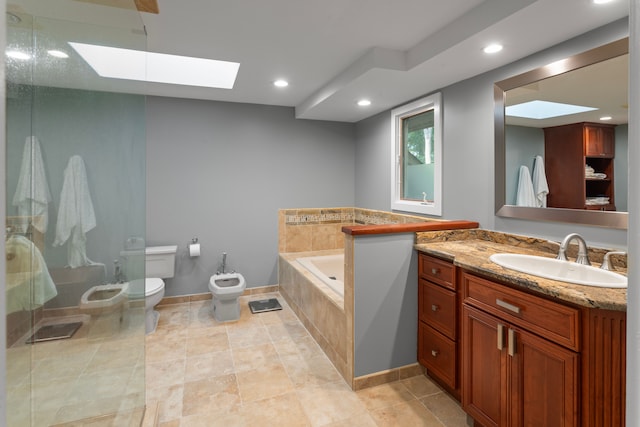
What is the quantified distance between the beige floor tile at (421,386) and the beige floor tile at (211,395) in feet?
3.66

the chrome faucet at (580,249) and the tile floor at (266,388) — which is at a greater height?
the chrome faucet at (580,249)

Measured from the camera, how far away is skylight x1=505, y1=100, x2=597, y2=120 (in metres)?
1.98

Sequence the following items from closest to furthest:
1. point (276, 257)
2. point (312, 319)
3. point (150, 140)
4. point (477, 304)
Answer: point (477, 304), point (312, 319), point (150, 140), point (276, 257)

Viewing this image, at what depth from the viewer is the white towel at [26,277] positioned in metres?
0.67

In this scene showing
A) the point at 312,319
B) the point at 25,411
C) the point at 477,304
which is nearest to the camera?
the point at 25,411

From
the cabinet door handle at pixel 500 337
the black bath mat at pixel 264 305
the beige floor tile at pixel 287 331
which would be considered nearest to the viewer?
the cabinet door handle at pixel 500 337

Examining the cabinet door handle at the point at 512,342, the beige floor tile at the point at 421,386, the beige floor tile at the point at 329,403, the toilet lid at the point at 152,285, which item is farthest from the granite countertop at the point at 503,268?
the toilet lid at the point at 152,285

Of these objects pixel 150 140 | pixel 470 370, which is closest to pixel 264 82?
pixel 150 140

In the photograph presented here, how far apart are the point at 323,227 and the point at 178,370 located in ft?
7.85

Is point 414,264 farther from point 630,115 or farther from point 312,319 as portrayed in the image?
point 630,115

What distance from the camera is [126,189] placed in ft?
5.57

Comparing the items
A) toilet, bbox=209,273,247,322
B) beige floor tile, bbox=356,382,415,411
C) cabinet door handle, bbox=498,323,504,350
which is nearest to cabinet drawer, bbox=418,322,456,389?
beige floor tile, bbox=356,382,415,411

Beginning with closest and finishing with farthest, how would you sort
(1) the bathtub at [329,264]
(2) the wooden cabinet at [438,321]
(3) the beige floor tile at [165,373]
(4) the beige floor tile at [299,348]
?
(2) the wooden cabinet at [438,321], (3) the beige floor tile at [165,373], (4) the beige floor tile at [299,348], (1) the bathtub at [329,264]

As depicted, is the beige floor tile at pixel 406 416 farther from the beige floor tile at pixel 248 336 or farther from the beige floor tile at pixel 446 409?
the beige floor tile at pixel 248 336
